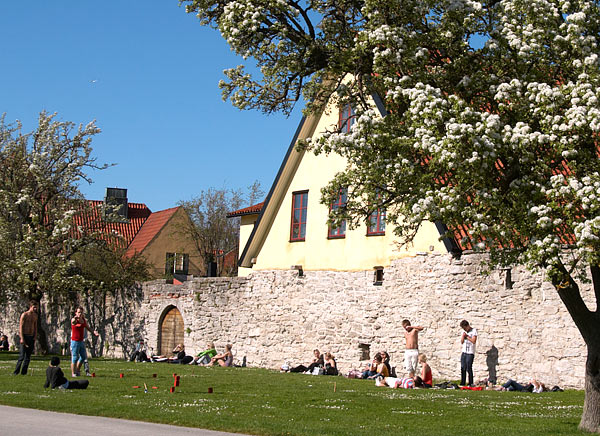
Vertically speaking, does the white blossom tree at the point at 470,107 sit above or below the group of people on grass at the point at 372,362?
above

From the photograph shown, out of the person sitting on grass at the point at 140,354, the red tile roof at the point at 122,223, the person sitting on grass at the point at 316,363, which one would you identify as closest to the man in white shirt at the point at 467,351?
the person sitting on grass at the point at 316,363

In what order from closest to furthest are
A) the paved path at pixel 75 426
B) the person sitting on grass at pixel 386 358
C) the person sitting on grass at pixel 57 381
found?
the paved path at pixel 75 426, the person sitting on grass at pixel 57 381, the person sitting on grass at pixel 386 358

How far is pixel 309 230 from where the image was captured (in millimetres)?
26047

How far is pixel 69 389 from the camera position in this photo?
14.3m

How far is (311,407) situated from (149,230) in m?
37.1

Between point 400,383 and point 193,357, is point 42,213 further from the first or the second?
point 400,383

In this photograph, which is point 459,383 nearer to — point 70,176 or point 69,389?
point 69,389

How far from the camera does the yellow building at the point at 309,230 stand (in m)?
23.7

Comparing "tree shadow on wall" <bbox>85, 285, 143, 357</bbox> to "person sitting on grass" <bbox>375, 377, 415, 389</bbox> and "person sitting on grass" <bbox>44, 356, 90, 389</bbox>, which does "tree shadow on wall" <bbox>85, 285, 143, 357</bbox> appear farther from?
"person sitting on grass" <bbox>44, 356, 90, 389</bbox>

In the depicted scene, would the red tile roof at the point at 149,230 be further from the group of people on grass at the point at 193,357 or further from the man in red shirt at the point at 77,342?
the man in red shirt at the point at 77,342

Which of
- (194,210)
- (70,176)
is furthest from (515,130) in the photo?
(194,210)

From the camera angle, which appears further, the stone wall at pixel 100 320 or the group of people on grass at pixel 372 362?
the stone wall at pixel 100 320

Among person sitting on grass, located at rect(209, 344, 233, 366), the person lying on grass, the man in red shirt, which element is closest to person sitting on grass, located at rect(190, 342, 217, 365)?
person sitting on grass, located at rect(209, 344, 233, 366)

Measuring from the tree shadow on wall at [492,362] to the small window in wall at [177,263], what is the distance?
29.0m
